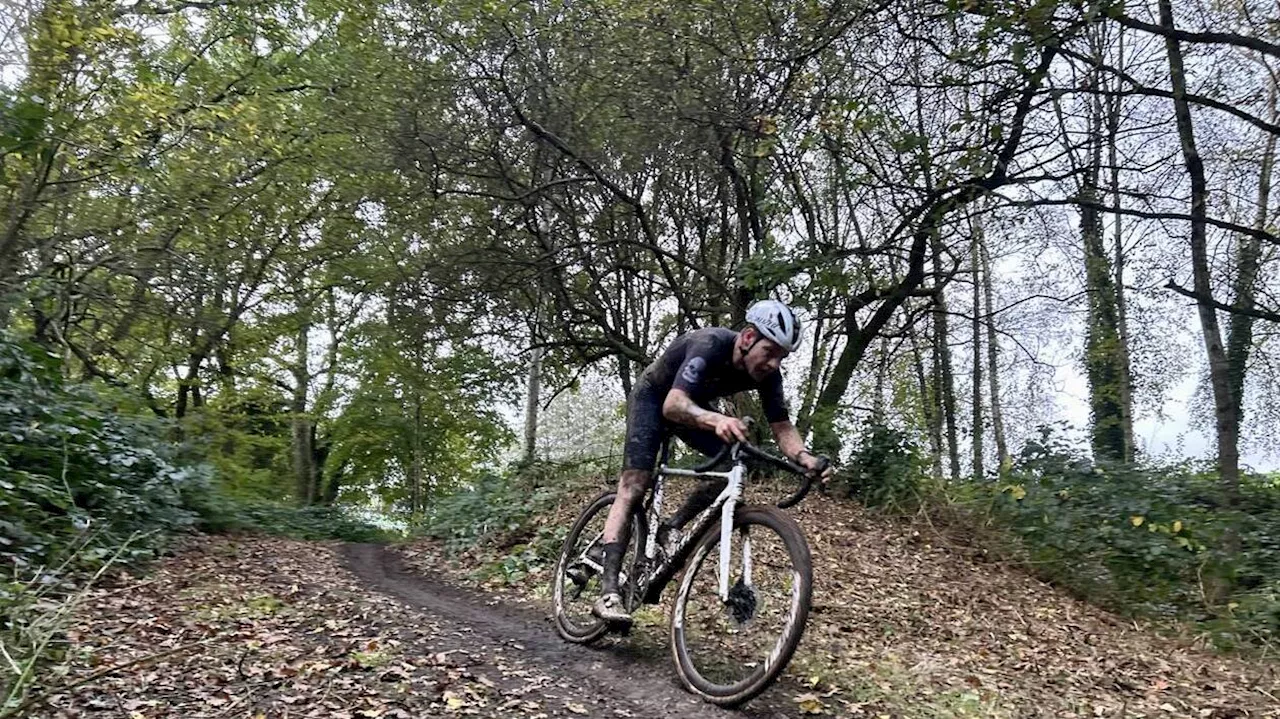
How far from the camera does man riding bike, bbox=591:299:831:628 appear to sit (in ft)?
13.0

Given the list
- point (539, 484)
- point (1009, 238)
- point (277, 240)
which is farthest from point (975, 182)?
point (277, 240)

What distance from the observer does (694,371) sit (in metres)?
4.14

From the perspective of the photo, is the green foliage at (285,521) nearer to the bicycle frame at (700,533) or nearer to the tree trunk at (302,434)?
the tree trunk at (302,434)

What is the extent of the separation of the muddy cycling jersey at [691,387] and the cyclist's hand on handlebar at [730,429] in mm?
317

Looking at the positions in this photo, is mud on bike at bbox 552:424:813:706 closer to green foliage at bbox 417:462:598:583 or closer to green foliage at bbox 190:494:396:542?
green foliage at bbox 417:462:598:583

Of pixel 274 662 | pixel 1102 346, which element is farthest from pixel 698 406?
pixel 1102 346

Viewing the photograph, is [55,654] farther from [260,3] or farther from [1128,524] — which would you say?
Result: [260,3]

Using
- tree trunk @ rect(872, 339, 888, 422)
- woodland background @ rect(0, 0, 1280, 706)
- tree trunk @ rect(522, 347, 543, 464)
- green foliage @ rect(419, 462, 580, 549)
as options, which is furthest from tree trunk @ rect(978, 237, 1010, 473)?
green foliage @ rect(419, 462, 580, 549)

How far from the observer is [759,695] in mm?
3568

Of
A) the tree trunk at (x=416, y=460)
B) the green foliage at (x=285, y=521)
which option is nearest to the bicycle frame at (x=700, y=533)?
the green foliage at (x=285, y=521)

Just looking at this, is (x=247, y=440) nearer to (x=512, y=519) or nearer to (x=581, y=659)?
(x=512, y=519)

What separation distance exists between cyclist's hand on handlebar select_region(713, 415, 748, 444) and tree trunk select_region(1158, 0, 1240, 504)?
588 centimetres

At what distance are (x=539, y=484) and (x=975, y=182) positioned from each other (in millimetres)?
7385

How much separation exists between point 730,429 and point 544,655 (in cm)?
179
